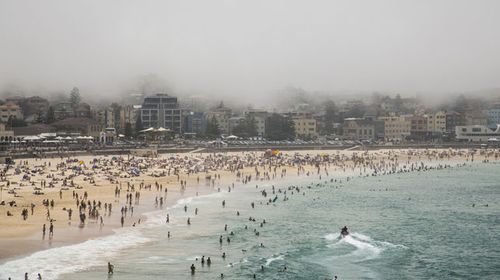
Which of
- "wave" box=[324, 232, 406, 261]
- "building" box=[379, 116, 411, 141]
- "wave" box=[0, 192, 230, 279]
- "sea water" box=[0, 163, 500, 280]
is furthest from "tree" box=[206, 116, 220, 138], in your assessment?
"wave" box=[0, 192, 230, 279]

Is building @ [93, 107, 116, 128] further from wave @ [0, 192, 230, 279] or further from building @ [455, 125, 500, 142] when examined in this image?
wave @ [0, 192, 230, 279]

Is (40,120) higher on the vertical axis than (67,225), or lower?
higher

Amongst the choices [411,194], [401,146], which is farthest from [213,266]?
[401,146]

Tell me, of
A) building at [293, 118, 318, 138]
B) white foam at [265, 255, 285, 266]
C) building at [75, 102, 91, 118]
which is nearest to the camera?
white foam at [265, 255, 285, 266]

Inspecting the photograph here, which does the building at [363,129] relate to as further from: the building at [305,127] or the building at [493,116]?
the building at [493,116]

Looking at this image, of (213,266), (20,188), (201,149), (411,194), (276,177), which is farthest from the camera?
(201,149)

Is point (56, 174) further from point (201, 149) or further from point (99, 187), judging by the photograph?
point (201, 149)
